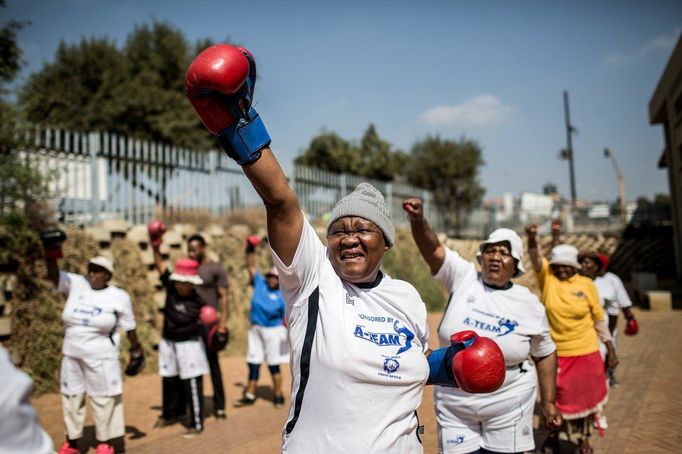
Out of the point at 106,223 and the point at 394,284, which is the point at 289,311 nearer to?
the point at 394,284

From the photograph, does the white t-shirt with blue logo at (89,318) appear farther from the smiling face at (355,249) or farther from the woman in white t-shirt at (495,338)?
the smiling face at (355,249)

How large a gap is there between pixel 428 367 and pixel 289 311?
0.66 meters

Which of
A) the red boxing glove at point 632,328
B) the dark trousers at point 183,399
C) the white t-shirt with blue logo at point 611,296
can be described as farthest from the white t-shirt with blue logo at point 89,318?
the red boxing glove at point 632,328

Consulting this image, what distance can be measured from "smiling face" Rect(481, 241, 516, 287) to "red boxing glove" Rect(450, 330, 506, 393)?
144cm

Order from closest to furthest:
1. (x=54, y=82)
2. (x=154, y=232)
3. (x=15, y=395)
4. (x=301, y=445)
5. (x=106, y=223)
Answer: (x=15, y=395) → (x=301, y=445) → (x=154, y=232) → (x=106, y=223) → (x=54, y=82)

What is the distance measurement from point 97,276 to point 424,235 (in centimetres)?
346

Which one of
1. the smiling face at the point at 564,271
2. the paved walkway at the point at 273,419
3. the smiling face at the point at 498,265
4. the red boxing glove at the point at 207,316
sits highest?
the smiling face at the point at 498,265

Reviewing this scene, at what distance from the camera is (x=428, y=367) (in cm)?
232

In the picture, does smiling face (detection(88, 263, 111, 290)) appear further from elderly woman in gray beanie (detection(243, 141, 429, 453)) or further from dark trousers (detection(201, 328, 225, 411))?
elderly woman in gray beanie (detection(243, 141, 429, 453))

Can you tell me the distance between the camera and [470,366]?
2211 mm

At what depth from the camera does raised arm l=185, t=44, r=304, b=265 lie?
1758mm

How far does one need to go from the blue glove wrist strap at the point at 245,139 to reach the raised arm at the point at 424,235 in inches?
63.9

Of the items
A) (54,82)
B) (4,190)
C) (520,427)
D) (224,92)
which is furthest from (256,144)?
(54,82)

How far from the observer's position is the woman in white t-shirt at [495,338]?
3.36 m
